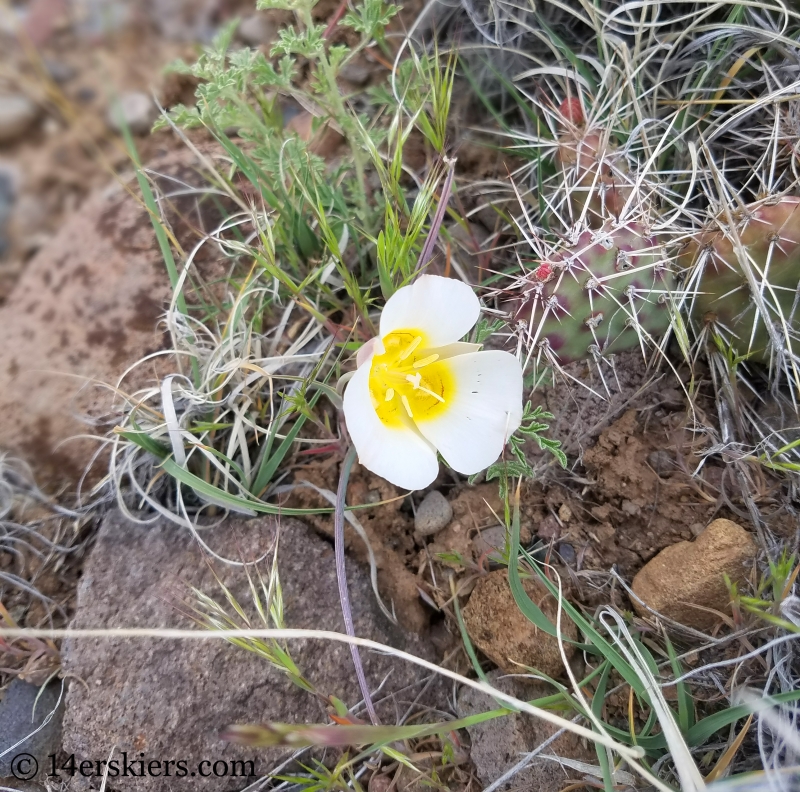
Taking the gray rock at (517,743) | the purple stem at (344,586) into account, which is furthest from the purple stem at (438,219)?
the gray rock at (517,743)

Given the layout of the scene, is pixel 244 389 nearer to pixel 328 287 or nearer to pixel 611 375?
pixel 328 287

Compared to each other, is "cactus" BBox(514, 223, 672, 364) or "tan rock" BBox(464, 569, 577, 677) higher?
"cactus" BBox(514, 223, 672, 364)

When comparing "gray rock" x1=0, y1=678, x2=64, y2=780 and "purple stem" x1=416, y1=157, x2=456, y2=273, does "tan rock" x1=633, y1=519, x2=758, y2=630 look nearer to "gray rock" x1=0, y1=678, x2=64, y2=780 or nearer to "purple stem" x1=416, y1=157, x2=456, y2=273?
"purple stem" x1=416, y1=157, x2=456, y2=273

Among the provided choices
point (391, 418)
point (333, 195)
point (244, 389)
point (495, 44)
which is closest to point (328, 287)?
point (333, 195)

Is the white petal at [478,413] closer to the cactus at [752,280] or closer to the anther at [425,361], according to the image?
the anther at [425,361]

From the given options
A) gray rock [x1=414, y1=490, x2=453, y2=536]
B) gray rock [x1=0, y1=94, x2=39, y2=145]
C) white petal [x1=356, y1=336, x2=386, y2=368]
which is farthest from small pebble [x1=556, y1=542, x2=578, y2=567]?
gray rock [x1=0, y1=94, x2=39, y2=145]

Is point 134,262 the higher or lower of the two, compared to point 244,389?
higher

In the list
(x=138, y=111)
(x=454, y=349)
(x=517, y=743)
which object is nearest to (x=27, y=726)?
(x=517, y=743)
